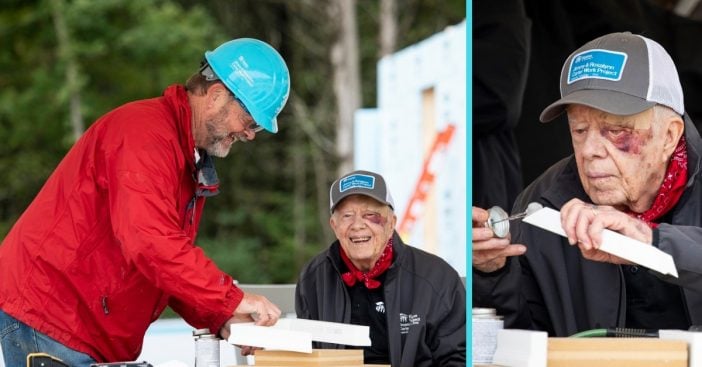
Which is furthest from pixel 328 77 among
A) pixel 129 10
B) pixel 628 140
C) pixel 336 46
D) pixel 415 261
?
pixel 628 140

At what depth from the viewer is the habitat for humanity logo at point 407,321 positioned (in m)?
3.50

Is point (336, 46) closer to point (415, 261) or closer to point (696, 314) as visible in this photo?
point (415, 261)

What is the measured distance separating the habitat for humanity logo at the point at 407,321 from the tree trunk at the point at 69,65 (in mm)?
9126

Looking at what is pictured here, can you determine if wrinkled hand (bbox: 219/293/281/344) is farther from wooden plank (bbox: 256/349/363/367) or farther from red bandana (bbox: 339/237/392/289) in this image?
red bandana (bbox: 339/237/392/289)

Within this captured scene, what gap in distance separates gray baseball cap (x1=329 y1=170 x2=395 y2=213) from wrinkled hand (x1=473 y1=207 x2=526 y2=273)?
0.81 m

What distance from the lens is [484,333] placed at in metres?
2.83

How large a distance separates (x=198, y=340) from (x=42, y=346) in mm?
429

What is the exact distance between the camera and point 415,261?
3.64 meters

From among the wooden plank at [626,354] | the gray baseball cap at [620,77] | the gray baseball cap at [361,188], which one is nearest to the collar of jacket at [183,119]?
the gray baseball cap at [361,188]

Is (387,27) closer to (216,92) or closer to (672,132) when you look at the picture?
(216,92)

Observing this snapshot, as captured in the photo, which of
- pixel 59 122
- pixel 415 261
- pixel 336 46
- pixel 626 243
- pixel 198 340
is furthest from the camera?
pixel 336 46

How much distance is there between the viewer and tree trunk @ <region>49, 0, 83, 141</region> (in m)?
12.1

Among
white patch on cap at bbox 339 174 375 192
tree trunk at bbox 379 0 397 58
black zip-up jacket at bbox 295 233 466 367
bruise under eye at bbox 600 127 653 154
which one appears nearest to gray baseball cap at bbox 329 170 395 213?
white patch on cap at bbox 339 174 375 192

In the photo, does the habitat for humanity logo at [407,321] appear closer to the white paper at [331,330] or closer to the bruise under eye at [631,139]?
the white paper at [331,330]
